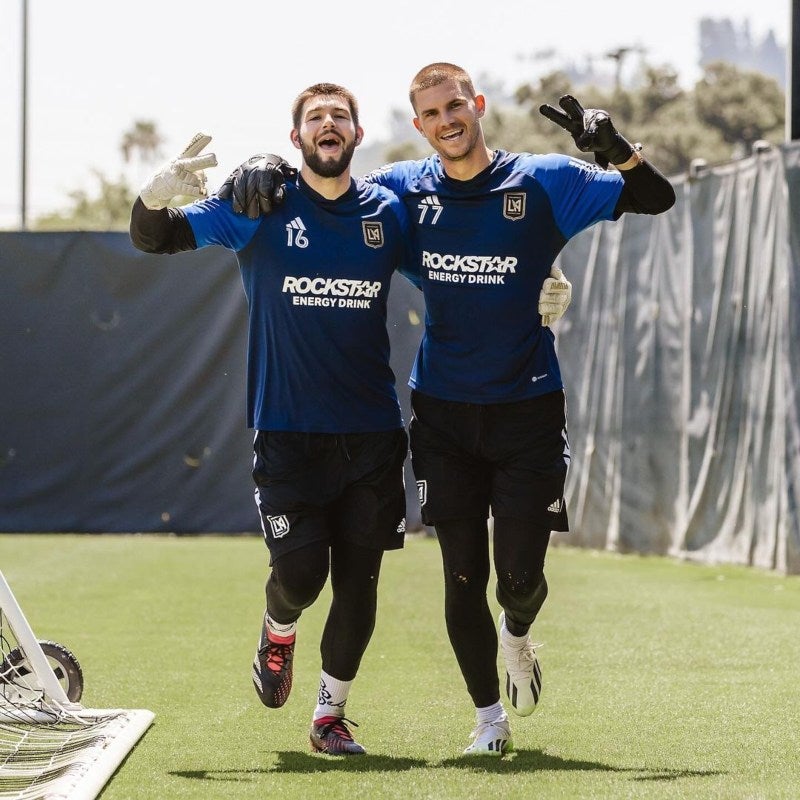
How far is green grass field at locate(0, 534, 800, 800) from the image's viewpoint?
4.79 meters

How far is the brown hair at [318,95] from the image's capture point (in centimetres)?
549

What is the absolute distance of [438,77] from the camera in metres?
5.46

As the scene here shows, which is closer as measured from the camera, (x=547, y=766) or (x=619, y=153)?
(x=547, y=766)

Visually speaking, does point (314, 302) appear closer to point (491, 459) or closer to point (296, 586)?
point (491, 459)

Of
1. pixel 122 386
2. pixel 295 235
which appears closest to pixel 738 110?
pixel 122 386

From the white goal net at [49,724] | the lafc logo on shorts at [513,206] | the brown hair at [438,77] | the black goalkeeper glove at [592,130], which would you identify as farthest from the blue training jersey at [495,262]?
the white goal net at [49,724]

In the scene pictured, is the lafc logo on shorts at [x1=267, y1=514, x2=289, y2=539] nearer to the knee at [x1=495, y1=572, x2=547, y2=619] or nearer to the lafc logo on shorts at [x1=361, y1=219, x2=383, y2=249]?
the knee at [x1=495, y1=572, x2=547, y2=619]

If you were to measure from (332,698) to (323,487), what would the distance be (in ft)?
2.44

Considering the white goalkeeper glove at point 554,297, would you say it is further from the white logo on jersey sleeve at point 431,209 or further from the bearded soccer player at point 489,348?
the white logo on jersey sleeve at point 431,209

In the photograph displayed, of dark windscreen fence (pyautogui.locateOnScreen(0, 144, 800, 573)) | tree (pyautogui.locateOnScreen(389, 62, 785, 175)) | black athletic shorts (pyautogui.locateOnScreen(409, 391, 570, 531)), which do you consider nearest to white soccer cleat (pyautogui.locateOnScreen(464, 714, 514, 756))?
black athletic shorts (pyautogui.locateOnScreen(409, 391, 570, 531))

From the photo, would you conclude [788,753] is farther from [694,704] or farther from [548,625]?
[548,625]

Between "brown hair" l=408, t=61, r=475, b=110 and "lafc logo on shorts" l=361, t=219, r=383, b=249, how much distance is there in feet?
1.52

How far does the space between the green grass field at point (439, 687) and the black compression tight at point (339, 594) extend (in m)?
0.33

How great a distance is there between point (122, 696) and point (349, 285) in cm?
212
